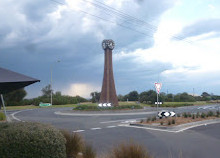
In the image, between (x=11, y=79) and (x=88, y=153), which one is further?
(x=88, y=153)

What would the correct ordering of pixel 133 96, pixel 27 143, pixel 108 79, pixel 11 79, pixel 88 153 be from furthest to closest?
pixel 133 96 → pixel 108 79 → pixel 88 153 → pixel 11 79 → pixel 27 143

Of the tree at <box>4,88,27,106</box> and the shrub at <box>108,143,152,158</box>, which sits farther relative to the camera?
the tree at <box>4,88,27,106</box>

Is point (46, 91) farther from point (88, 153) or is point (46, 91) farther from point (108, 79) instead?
point (88, 153)

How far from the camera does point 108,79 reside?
1383 inches

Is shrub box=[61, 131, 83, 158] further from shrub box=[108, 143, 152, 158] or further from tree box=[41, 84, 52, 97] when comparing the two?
tree box=[41, 84, 52, 97]

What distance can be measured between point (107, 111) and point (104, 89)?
233 inches

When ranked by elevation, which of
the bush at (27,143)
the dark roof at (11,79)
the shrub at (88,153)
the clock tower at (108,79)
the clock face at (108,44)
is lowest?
the shrub at (88,153)

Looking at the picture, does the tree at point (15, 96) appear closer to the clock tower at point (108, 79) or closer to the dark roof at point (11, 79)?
the clock tower at point (108, 79)

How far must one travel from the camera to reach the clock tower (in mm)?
34938

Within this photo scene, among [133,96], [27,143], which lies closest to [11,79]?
[27,143]

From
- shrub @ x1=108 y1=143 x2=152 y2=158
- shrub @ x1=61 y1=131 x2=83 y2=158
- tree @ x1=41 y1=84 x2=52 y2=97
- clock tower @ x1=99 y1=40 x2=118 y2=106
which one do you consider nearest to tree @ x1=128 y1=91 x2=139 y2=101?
tree @ x1=41 y1=84 x2=52 y2=97

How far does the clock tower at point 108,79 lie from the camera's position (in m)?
34.9

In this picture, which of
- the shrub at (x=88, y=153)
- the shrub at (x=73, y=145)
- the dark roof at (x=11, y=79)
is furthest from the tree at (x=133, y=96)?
the dark roof at (x=11, y=79)

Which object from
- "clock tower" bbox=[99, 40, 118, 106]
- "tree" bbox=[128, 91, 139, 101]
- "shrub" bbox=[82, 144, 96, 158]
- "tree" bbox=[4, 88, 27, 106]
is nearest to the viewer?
"shrub" bbox=[82, 144, 96, 158]
